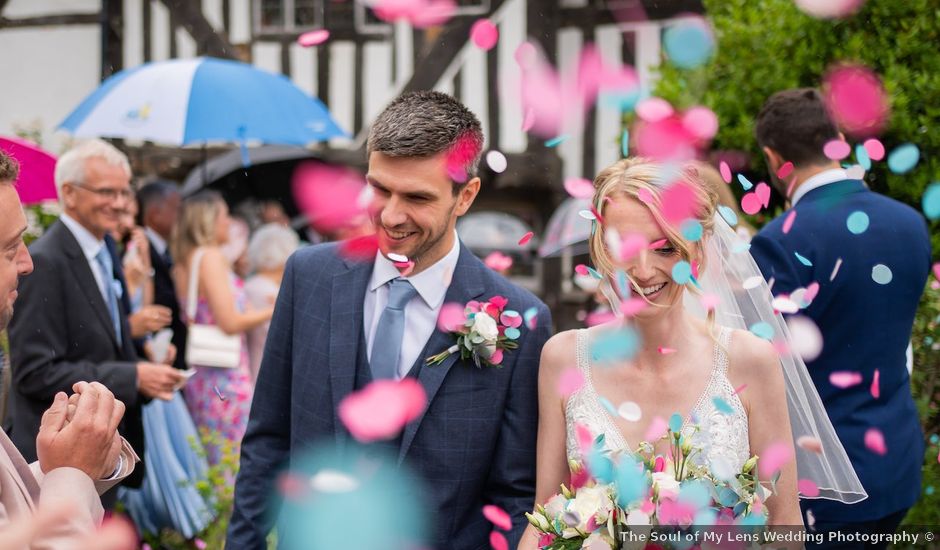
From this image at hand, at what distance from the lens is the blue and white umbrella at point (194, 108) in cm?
568

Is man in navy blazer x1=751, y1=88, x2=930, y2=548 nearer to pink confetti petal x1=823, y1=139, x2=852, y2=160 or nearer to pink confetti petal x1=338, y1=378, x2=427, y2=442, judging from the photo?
pink confetti petal x1=823, y1=139, x2=852, y2=160

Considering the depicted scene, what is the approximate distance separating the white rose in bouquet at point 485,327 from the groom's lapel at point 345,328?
312 millimetres

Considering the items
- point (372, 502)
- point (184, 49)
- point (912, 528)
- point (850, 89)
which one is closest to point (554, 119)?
point (184, 49)

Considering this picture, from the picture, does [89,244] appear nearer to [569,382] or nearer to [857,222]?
[569,382]

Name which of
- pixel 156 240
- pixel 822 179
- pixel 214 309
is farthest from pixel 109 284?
pixel 822 179

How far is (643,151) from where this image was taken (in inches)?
142

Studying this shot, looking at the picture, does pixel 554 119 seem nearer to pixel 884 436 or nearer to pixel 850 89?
pixel 850 89

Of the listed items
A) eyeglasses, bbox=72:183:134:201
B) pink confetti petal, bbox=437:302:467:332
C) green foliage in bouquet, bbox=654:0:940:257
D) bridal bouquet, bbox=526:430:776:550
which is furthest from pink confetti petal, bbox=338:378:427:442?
green foliage in bouquet, bbox=654:0:940:257

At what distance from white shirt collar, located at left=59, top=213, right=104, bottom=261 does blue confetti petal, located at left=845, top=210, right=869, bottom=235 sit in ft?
9.10

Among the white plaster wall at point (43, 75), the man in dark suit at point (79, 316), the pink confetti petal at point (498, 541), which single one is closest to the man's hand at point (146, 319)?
the man in dark suit at point (79, 316)

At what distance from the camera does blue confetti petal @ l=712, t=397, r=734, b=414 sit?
2.46 metres

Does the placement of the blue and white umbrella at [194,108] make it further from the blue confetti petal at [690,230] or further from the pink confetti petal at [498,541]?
the blue confetti petal at [690,230]

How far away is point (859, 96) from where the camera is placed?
4.32m

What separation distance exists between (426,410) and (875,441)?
1.48 metres
